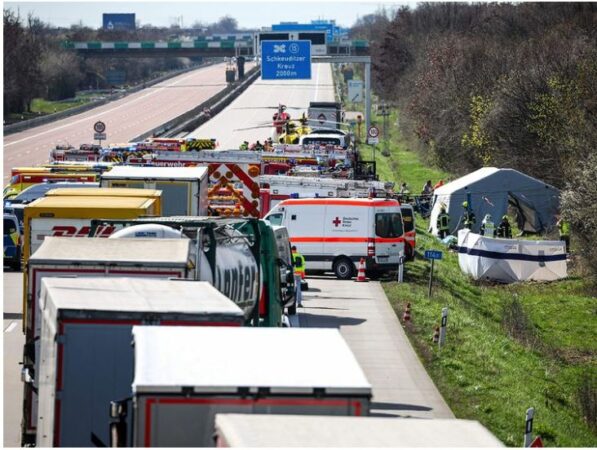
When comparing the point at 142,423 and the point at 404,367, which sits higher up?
the point at 142,423

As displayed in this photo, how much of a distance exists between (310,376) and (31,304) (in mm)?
5633

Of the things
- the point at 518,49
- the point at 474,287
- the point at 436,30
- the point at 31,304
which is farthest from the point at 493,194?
the point at 436,30

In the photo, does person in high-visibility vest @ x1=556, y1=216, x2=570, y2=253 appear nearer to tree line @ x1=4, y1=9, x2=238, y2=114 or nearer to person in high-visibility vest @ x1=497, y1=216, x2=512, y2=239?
person in high-visibility vest @ x1=497, y1=216, x2=512, y2=239

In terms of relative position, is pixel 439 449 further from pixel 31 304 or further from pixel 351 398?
pixel 31 304

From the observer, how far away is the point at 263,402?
918cm

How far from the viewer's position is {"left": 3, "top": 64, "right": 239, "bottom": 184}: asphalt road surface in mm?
76938

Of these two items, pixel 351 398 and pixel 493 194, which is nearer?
pixel 351 398

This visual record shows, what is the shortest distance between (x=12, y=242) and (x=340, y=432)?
88.5ft

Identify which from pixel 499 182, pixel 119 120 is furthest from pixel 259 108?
pixel 499 182

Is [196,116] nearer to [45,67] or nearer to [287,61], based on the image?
[45,67]

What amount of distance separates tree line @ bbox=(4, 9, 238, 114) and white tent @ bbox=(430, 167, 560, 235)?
2258 inches

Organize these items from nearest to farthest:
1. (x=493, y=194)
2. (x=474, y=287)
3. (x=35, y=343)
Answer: (x=35, y=343), (x=474, y=287), (x=493, y=194)

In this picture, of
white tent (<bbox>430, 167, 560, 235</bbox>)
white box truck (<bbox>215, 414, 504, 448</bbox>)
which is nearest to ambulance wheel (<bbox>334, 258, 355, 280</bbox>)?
white tent (<bbox>430, 167, 560, 235</bbox>)

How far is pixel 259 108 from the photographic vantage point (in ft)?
384
